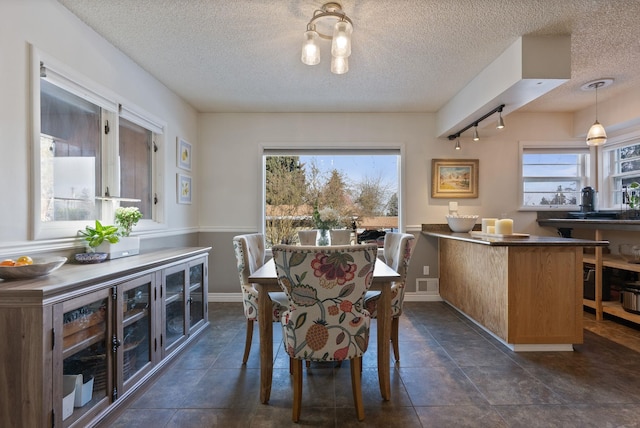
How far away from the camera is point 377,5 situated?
2.06m

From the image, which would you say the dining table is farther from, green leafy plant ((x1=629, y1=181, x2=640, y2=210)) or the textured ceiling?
green leafy plant ((x1=629, y1=181, x2=640, y2=210))

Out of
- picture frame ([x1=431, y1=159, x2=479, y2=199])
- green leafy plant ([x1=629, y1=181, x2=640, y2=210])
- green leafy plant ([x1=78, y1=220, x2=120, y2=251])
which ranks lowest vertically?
green leafy plant ([x1=78, y1=220, x2=120, y2=251])

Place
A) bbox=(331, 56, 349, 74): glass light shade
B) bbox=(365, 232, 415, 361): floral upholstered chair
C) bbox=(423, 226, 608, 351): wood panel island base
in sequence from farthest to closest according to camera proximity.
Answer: bbox=(423, 226, 608, 351): wood panel island base
bbox=(365, 232, 415, 361): floral upholstered chair
bbox=(331, 56, 349, 74): glass light shade

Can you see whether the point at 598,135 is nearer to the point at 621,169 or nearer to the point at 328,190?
the point at 621,169

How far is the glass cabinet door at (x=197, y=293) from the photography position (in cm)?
286

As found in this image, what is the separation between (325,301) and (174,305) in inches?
61.4

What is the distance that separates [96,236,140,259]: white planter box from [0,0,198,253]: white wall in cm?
45

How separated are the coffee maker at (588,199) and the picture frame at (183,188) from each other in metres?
4.87

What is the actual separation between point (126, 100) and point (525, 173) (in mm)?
4678

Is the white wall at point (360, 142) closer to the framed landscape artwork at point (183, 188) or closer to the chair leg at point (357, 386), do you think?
the framed landscape artwork at point (183, 188)

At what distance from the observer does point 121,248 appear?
2.35 m

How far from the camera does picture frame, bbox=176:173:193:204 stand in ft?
12.0

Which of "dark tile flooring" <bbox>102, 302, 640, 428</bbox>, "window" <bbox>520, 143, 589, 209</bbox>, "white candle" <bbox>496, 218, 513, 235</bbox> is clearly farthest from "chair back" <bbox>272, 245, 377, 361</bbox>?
"window" <bbox>520, 143, 589, 209</bbox>

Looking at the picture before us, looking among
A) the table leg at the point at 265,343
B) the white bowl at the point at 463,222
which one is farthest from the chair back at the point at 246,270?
the white bowl at the point at 463,222
